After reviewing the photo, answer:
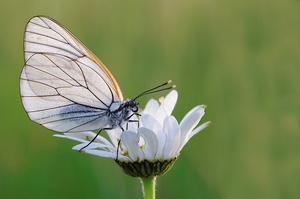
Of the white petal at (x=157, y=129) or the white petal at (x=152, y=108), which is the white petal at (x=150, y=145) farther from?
the white petal at (x=152, y=108)

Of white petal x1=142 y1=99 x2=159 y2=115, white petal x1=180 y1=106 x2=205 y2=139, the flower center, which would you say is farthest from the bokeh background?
white petal x1=180 y1=106 x2=205 y2=139

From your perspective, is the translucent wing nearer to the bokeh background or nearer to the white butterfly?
the white butterfly

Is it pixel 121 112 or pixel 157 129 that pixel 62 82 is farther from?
pixel 157 129

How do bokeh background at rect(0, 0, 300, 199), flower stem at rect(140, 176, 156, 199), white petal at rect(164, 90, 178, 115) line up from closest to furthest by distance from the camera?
flower stem at rect(140, 176, 156, 199), white petal at rect(164, 90, 178, 115), bokeh background at rect(0, 0, 300, 199)

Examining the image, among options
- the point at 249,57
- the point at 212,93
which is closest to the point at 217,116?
the point at 212,93

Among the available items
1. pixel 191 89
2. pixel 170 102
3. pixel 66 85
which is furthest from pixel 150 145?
pixel 191 89

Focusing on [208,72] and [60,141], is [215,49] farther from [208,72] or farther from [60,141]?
[60,141]

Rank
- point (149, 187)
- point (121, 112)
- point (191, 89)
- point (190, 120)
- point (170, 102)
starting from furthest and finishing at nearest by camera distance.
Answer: point (191, 89)
point (170, 102)
point (121, 112)
point (190, 120)
point (149, 187)
